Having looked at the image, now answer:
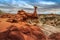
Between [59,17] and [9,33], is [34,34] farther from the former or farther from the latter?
[59,17]

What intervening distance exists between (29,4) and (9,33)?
73.3 inches

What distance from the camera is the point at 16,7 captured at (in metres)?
3.33

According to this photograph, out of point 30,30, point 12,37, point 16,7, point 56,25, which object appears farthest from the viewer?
point 16,7

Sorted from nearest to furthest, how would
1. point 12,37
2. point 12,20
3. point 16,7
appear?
point 12,37 < point 12,20 < point 16,7

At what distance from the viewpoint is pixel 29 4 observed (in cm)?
326

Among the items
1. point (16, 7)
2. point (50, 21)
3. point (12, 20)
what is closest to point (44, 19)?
point (50, 21)

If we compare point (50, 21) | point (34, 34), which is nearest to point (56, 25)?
point (50, 21)

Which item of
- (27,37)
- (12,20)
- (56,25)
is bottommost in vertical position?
(56,25)

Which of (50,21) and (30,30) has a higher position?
(30,30)

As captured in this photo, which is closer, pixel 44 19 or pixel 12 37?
pixel 12 37

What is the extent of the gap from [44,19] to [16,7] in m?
0.62

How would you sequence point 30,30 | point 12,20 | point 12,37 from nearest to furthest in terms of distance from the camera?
point 12,37, point 30,30, point 12,20

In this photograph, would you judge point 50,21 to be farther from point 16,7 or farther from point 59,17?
point 16,7

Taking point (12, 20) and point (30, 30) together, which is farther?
point (12, 20)
